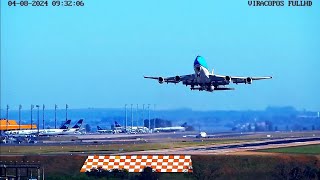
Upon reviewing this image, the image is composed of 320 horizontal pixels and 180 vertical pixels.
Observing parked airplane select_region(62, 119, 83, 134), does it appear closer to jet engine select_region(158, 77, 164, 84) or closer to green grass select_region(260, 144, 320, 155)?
green grass select_region(260, 144, 320, 155)

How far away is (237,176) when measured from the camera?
78.9m

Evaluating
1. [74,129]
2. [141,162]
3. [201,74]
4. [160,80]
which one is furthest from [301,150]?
[74,129]

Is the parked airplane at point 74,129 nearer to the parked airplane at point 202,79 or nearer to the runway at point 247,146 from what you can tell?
the runway at point 247,146

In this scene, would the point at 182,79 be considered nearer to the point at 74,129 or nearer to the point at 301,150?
the point at 301,150

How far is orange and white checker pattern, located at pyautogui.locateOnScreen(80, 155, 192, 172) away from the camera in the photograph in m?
81.3

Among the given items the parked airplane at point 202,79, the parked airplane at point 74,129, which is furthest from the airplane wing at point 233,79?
the parked airplane at point 74,129

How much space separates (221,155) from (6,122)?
4239 inches

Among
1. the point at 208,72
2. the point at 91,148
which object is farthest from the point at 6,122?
the point at 208,72

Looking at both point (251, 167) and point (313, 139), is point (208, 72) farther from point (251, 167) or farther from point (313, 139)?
point (313, 139)

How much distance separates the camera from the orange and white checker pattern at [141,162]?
81325 mm

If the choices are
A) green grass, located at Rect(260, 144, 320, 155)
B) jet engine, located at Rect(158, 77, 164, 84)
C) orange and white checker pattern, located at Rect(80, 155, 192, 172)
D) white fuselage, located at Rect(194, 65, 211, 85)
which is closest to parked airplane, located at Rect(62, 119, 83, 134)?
green grass, located at Rect(260, 144, 320, 155)

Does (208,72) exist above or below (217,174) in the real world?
above

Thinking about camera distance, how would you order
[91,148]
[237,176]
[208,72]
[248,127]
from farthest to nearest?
[248,127] < [91,148] < [208,72] < [237,176]

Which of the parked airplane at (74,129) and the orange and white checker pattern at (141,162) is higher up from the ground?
the parked airplane at (74,129)
